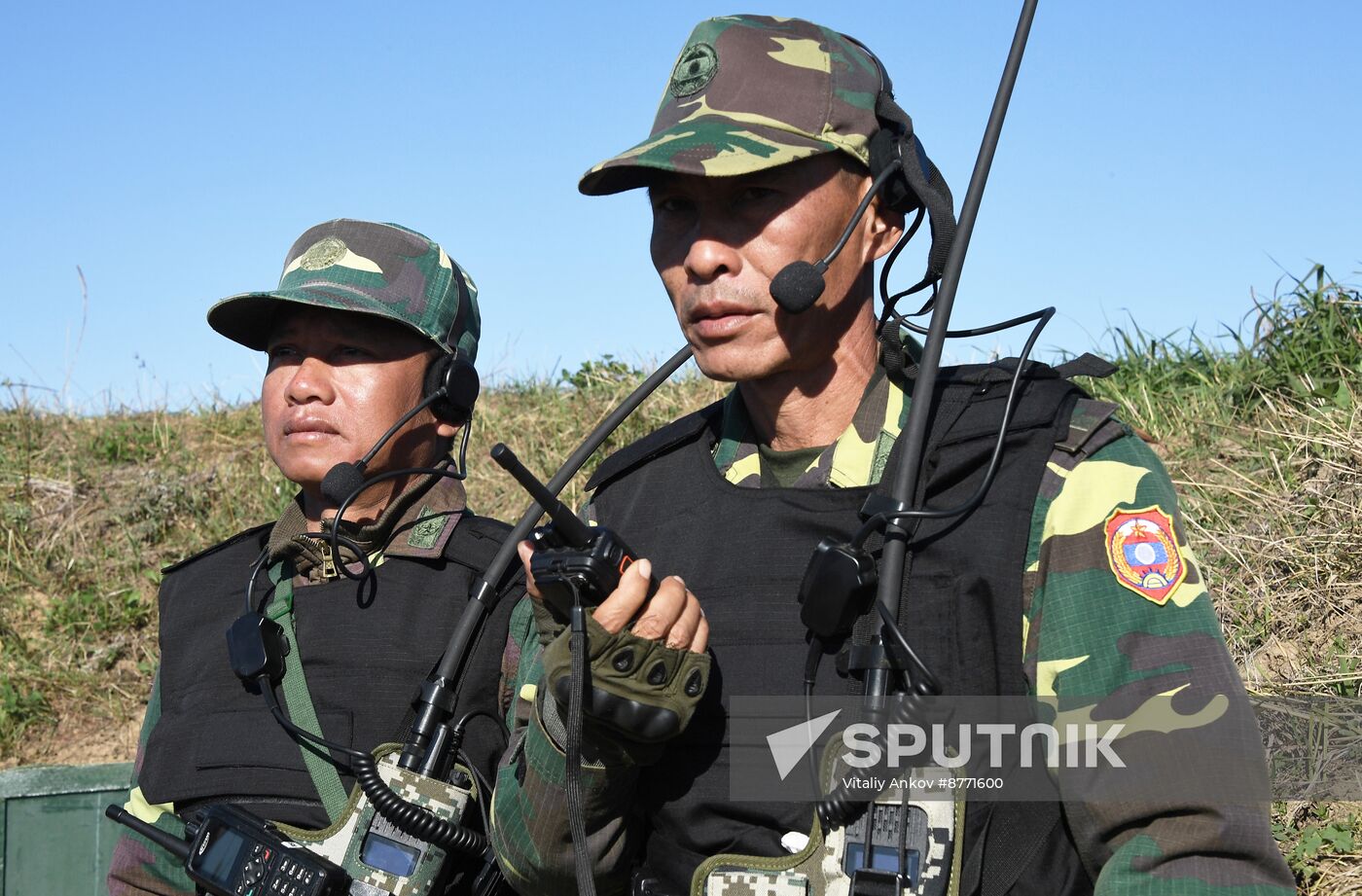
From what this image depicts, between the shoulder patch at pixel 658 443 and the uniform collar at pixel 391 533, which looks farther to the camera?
the uniform collar at pixel 391 533

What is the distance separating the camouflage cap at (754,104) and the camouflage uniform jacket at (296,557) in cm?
133

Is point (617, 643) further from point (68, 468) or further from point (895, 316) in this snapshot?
point (68, 468)

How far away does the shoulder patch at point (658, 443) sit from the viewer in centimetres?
285

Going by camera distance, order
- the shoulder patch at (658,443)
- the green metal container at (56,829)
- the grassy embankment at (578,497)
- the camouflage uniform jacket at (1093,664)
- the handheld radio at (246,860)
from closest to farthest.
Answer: the camouflage uniform jacket at (1093,664) → the shoulder patch at (658,443) → the handheld radio at (246,860) → the grassy embankment at (578,497) → the green metal container at (56,829)

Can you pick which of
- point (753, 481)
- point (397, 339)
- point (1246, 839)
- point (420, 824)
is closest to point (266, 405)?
point (397, 339)

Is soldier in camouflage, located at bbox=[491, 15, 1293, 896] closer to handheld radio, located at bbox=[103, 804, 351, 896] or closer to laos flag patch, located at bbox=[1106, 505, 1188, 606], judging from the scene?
laos flag patch, located at bbox=[1106, 505, 1188, 606]

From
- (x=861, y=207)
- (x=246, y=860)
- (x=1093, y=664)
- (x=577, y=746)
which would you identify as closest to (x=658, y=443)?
(x=861, y=207)

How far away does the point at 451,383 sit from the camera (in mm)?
3791

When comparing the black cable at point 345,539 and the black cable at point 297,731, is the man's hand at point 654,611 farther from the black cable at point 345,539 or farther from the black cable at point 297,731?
the black cable at point 345,539

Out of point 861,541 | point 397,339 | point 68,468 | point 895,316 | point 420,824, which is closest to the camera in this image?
point 861,541

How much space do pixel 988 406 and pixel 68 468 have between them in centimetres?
689

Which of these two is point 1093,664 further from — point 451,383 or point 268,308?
point 268,308

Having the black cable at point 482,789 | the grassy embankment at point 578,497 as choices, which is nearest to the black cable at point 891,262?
the black cable at point 482,789

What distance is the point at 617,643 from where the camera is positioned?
7.24ft
